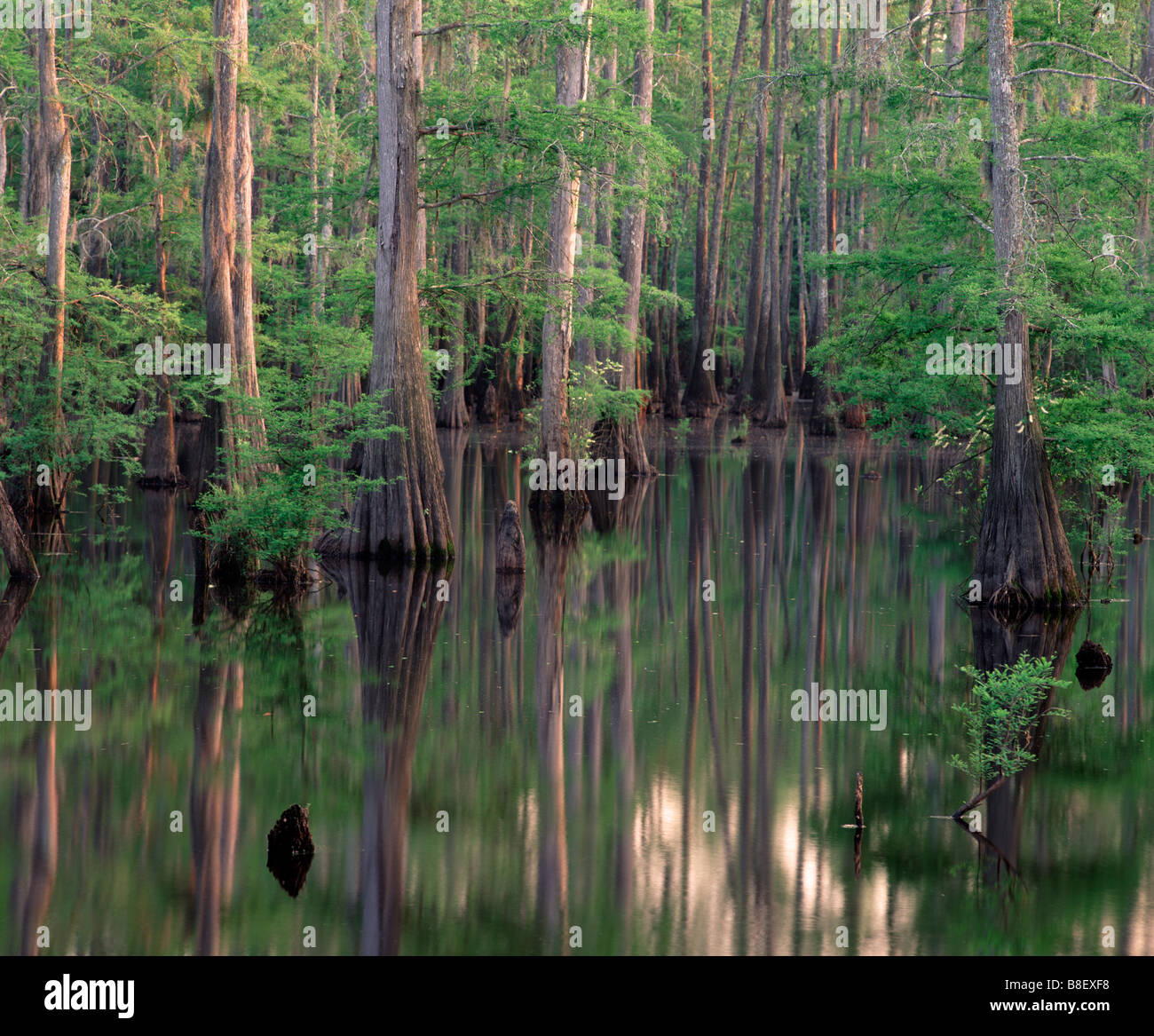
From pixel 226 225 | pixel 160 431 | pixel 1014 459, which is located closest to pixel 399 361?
pixel 226 225

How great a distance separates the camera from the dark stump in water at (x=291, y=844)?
748 centimetres

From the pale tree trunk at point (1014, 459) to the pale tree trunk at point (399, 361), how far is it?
6.32m

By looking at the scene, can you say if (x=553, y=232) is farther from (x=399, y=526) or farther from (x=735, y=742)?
(x=735, y=742)

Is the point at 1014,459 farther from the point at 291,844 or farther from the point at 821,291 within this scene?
the point at 821,291

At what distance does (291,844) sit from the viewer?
7570 mm

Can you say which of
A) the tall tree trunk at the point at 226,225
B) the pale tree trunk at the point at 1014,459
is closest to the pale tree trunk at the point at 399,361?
the tall tree trunk at the point at 226,225

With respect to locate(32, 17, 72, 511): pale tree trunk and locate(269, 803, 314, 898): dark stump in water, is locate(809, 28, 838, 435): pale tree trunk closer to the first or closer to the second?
locate(32, 17, 72, 511): pale tree trunk

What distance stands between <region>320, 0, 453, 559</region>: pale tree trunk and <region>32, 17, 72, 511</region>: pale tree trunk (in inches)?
187

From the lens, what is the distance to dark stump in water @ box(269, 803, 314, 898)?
7477 millimetres

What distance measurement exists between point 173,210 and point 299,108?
11.7 ft

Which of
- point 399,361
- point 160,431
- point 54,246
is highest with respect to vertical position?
point 54,246

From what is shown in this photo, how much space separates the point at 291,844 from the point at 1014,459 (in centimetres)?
924

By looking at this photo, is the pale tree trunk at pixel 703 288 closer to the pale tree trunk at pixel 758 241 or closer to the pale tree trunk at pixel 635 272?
the pale tree trunk at pixel 758 241
